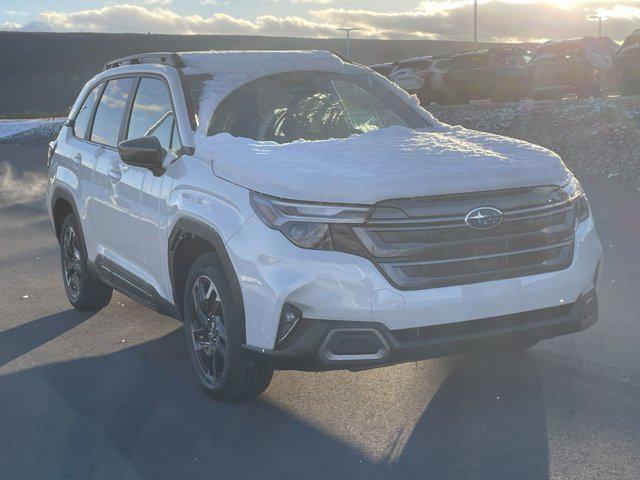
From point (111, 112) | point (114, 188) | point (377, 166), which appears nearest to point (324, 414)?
point (377, 166)

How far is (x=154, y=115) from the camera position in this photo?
5.86 m

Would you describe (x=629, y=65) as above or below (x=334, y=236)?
below

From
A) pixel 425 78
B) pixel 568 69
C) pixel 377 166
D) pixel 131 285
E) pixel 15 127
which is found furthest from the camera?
pixel 15 127

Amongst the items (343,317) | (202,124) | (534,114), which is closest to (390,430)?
(343,317)

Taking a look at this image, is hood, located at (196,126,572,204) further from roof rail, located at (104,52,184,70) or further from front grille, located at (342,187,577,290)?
roof rail, located at (104,52,184,70)

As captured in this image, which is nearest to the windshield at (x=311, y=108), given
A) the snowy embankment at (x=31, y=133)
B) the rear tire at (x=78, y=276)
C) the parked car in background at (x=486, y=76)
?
the rear tire at (x=78, y=276)

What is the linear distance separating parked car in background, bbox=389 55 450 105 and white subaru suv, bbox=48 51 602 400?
21.6m

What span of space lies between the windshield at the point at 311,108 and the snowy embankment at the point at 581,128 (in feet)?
27.3

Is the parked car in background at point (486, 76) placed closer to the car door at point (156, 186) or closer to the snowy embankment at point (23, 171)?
the snowy embankment at point (23, 171)

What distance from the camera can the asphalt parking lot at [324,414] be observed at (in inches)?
163

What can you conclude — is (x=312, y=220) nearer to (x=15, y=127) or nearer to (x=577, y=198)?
(x=577, y=198)

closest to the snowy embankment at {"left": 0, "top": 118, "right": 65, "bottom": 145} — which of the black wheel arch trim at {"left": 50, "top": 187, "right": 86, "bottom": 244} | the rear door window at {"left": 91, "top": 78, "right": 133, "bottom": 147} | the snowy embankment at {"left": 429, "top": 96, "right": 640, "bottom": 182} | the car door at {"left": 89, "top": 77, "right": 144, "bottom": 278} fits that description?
the snowy embankment at {"left": 429, "top": 96, "right": 640, "bottom": 182}

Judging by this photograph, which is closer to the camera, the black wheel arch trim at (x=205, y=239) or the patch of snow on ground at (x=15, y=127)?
the black wheel arch trim at (x=205, y=239)

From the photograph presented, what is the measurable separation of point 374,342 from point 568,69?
21.7 m
